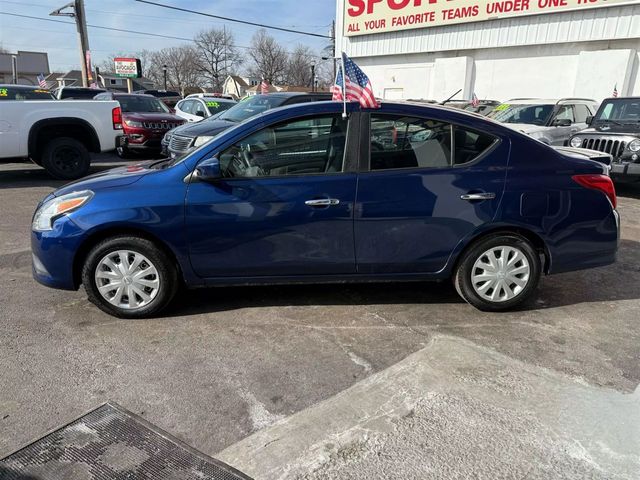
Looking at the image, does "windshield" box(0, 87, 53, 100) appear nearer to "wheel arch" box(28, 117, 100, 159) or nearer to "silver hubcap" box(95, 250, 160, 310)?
"wheel arch" box(28, 117, 100, 159)

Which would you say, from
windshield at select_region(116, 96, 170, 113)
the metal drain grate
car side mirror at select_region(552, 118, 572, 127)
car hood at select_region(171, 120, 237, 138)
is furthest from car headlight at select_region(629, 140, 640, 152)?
windshield at select_region(116, 96, 170, 113)

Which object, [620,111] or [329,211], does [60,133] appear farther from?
[620,111]

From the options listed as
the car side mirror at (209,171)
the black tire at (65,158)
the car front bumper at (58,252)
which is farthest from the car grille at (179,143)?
the car side mirror at (209,171)

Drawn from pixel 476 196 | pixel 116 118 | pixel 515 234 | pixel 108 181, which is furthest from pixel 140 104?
pixel 515 234

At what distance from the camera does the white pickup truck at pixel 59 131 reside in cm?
892

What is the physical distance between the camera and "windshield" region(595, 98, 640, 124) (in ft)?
32.8

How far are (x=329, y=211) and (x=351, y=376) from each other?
125 centimetres

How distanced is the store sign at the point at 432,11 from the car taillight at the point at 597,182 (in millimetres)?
16079

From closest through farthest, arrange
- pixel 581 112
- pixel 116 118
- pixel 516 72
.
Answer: pixel 116 118, pixel 581 112, pixel 516 72

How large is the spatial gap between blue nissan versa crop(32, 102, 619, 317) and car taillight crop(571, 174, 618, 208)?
0.02m

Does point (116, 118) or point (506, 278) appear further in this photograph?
point (116, 118)

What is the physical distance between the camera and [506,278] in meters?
4.04

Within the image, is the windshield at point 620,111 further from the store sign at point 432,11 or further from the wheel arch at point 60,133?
the wheel arch at point 60,133

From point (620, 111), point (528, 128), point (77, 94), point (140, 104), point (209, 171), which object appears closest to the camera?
point (209, 171)
